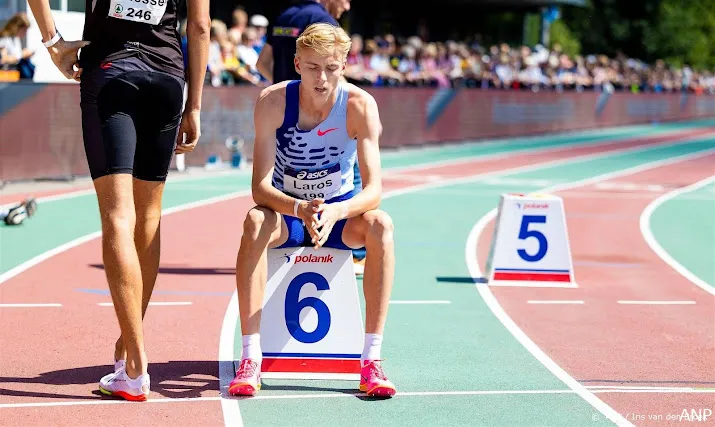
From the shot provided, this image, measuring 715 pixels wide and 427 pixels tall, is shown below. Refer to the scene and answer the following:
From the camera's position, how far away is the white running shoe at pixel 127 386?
560cm

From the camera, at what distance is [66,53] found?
18.2 ft

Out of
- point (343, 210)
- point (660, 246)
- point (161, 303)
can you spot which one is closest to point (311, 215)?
point (343, 210)

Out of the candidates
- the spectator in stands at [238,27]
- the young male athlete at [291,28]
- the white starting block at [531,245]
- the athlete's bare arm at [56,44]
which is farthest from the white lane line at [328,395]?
the spectator in stands at [238,27]

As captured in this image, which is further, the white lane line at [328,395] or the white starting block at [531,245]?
the white starting block at [531,245]

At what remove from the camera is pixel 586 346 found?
23.8 ft

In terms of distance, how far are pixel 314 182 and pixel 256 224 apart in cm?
44

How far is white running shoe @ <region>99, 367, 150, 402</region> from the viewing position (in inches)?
220

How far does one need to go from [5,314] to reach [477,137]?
23.5 meters

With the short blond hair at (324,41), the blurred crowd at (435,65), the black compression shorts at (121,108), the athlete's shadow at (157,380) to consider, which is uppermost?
the short blond hair at (324,41)

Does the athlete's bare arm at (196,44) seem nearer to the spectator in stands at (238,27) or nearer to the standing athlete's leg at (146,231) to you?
the standing athlete's leg at (146,231)

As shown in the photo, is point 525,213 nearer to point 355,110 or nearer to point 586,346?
point 586,346

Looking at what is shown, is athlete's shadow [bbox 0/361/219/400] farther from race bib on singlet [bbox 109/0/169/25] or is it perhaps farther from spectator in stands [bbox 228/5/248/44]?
spectator in stands [bbox 228/5/248/44]

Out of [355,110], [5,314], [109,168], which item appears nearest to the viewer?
[109,168]

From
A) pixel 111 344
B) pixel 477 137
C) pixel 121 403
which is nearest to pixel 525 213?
pixel 111 344
